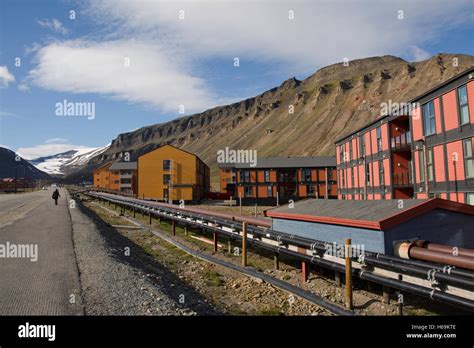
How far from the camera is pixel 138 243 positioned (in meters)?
21.3

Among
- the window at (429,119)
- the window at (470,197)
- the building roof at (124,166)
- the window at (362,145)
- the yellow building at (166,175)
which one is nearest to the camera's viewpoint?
the window at (470,197)

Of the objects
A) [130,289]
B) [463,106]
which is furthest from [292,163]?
[130,289]

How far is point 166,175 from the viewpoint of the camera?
224 feet

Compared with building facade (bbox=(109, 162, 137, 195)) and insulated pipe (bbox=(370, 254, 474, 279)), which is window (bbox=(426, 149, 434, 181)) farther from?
building facade (bbox=(109, 162, 137, 195))

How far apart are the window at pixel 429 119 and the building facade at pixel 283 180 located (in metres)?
39.4

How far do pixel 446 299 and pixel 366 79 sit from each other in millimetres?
192754

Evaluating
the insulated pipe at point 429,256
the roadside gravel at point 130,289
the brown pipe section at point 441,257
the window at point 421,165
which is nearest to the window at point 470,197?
the window at point 421,165

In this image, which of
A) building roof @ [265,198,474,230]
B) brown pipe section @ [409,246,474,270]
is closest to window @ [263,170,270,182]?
building roof @ [265,198,474,230]

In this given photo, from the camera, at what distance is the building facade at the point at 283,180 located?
216ft

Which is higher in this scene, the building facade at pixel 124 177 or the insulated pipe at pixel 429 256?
the building facade at pixel 124 177

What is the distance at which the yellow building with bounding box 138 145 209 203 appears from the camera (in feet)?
222

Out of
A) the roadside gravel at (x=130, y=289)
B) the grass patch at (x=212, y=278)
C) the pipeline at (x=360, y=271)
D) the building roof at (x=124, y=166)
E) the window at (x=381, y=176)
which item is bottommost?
the grass patch at (x=212, y=278)

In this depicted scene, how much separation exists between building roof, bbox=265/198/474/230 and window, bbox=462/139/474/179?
11481 millimetres

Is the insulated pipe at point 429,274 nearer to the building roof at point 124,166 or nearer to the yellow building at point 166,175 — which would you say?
the yellow building at point 166,175
